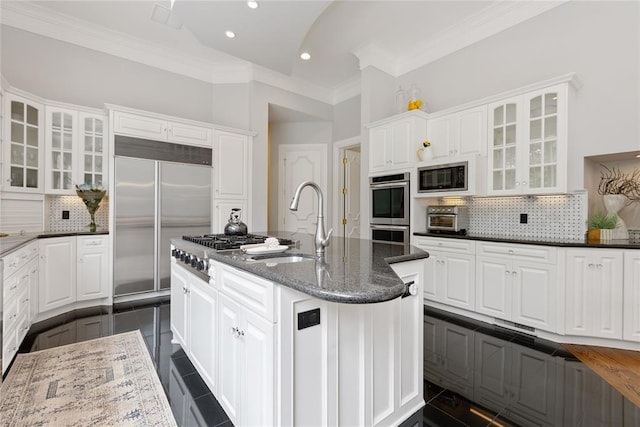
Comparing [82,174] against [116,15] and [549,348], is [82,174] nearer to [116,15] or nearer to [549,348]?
[116,15]

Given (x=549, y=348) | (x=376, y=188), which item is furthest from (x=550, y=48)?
(x=549, y=348)

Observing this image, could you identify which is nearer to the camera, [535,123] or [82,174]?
[535,123]

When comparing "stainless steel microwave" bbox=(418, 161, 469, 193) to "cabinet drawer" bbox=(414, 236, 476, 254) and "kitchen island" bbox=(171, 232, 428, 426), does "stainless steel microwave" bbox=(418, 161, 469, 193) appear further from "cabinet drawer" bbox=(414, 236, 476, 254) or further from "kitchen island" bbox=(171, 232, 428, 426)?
"kitchen island" bbox=(171, 232, 428, 426)

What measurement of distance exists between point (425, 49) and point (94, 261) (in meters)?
5.11

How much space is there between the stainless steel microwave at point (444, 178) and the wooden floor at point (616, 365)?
69.6 inches

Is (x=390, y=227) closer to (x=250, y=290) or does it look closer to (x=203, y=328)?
(x=203, y=328)

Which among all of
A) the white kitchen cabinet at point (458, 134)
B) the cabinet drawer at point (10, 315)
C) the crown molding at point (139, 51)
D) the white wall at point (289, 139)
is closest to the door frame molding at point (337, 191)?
the white wall at point (289, 139)

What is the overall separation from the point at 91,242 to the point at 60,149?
1.17 meters

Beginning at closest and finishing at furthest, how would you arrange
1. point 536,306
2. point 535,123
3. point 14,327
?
point 14,327 < point 536,306 < point 535,123

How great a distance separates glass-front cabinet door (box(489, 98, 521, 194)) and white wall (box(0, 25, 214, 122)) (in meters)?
4.16

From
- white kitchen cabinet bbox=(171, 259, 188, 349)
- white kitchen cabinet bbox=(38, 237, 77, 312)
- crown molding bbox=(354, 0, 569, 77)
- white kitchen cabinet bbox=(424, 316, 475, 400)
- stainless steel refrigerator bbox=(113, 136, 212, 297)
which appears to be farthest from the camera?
stainless steel refrigerator bbox=(113, 136, 212, 297)

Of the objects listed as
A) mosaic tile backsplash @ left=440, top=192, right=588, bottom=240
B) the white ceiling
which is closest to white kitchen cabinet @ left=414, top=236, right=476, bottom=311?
mosaic tile backsplash @ left=440, top=192, right=588, bottom=240

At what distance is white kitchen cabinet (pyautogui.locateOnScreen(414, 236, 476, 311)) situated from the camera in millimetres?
3215

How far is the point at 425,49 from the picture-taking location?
4.23 meters
